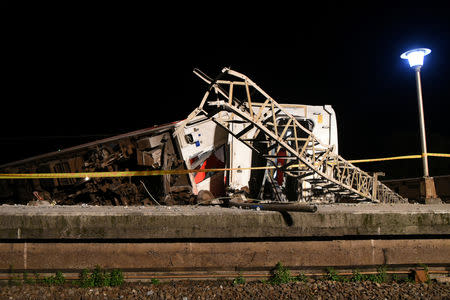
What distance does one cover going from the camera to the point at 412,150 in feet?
65.0

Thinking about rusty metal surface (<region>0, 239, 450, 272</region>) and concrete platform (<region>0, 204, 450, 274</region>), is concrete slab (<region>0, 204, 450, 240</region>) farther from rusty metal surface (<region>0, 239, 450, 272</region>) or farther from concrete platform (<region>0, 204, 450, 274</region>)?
rusty metal surface (<region>0, 239, 450, 272</region>)

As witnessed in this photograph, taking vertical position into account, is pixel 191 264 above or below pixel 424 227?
below

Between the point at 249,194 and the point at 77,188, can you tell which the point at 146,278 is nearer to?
the point at 77,188

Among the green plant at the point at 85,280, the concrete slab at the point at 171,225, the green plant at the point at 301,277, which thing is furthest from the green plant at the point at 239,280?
the green plant at the point at 85,280

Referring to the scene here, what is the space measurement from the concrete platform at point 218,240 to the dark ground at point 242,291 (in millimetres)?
207

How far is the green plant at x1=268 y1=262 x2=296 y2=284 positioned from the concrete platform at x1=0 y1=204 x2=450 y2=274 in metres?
0.07

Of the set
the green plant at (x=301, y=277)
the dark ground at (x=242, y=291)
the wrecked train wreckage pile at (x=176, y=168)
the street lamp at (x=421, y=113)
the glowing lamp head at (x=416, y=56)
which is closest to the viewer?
the dark ground at (x=242, y=291)

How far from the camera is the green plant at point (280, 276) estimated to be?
344cm

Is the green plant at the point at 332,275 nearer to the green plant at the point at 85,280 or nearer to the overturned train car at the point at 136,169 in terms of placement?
the green plant at the point at 85,280

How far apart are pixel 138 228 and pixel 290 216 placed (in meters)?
1.64

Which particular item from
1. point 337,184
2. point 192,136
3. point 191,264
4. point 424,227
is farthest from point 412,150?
point 191,264

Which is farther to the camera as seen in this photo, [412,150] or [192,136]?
[412,150]

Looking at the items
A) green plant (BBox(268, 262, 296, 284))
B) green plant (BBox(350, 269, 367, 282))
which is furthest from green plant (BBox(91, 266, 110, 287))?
green plant (BBox(350, 269, 367, 282))

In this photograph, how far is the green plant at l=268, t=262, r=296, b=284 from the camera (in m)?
3.44
